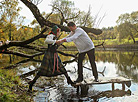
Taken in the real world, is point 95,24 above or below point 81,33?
above

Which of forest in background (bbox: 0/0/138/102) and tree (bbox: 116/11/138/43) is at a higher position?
tree (bbox: 116/11/138/43)

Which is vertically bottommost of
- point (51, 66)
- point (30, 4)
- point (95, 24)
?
point (51, 66)

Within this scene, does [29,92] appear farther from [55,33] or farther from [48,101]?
[55,33]

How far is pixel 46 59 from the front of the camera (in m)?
5.19

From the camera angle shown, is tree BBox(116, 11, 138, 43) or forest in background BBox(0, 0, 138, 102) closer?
forest in background BBox(0, 0, 138, 102)

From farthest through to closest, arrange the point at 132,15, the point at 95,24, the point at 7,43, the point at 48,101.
Answer: the point at 132,15, the point at 95,24, the point at 7,43, the point at 48,101

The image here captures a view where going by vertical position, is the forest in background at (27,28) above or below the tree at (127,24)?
below

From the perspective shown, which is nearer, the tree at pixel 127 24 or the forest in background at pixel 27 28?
the forest in background at pixel 27 28

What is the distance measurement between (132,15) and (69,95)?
5233 cm

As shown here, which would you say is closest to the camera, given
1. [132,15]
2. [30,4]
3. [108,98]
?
[108,98]

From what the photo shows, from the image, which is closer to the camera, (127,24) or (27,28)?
A: (27,28)

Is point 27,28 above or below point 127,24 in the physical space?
below

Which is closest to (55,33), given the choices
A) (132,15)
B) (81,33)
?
(81,33)

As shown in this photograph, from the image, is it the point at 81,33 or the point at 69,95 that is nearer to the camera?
the point at 81,33
